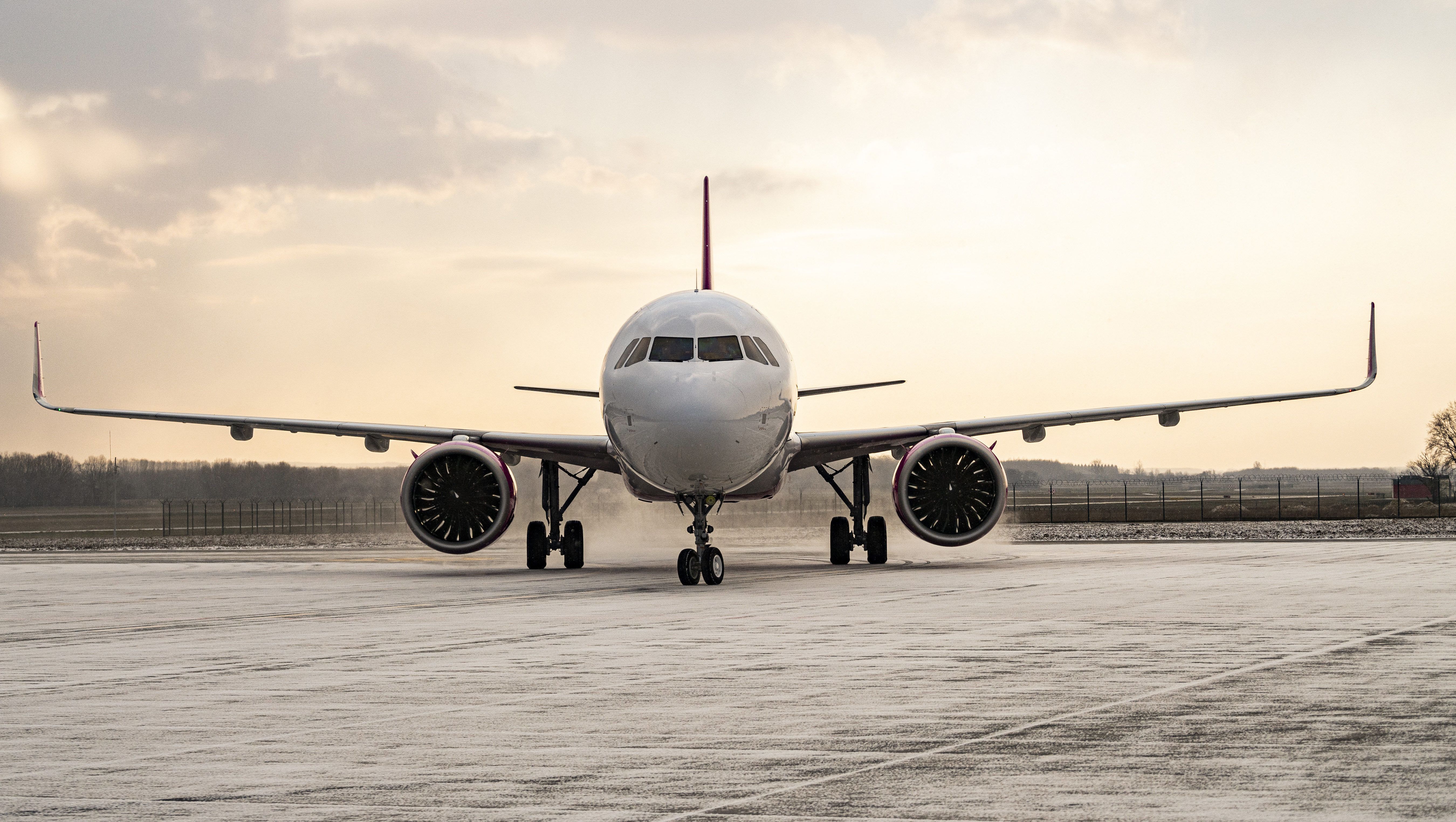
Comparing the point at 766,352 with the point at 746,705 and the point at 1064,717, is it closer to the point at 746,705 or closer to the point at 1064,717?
the point at 746,705

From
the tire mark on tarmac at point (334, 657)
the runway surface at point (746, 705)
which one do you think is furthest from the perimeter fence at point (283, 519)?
the runway surface at point (746, 705)

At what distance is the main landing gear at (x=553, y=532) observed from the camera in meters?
25.2

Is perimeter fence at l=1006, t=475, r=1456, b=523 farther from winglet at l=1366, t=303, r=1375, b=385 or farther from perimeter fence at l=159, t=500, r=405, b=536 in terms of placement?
perimeter fence at l=159, t=500, r=405, b=536

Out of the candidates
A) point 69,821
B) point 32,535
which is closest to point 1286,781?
point 69,821

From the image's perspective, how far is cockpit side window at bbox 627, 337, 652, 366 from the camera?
20078mm

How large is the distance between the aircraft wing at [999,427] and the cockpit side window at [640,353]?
4452mm

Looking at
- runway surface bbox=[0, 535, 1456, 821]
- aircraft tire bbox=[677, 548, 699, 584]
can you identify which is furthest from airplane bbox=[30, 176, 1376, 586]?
runway surface bbox=[0, 535, 1456, 821]

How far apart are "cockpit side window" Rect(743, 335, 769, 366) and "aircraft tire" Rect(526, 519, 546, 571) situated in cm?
647

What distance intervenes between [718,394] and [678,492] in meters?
2.00

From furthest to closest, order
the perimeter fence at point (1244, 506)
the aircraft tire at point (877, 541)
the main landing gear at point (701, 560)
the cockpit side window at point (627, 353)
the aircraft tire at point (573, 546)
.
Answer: the perimeter fence at point (1244, 506) → the aircraft tire at point (877, 541) → the aircraft tire at point (573, 546) → the cockpit side window at point (627, 353) → the main landing gear at point (701, 560)

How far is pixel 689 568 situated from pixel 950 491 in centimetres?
599

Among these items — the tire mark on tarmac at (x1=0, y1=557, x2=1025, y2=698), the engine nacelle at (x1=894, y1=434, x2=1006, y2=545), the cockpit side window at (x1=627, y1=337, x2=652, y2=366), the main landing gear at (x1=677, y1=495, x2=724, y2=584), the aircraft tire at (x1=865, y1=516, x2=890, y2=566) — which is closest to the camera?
the tire mark on tarmac at (x1=0, y1=557, x2=1025, y2=698)

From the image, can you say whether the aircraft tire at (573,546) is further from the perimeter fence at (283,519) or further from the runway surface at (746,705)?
the perimeter fence at (283,519)

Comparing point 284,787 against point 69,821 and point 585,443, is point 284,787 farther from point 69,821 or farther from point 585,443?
point 585,443
